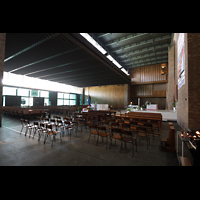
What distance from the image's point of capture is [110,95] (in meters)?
23.8

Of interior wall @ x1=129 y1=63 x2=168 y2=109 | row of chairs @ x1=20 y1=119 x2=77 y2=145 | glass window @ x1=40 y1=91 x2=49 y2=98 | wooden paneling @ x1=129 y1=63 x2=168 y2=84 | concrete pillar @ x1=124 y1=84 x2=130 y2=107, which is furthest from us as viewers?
concrete pillar @ x1=124 y1=84 x2=130 y2=107

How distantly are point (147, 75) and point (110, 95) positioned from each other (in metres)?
8.60

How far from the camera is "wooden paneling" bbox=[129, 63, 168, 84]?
1883 cm

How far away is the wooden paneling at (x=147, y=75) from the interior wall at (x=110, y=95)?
3.26 meters

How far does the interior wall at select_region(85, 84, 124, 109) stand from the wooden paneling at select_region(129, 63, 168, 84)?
3258 millimetres

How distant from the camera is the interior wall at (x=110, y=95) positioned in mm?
22625

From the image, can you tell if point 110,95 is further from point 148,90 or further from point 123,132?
point 123,132

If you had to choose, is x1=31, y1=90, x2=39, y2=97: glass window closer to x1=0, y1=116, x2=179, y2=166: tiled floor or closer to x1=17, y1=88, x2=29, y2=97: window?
Answer: x1=17, y1=88, x2=29, y2=97: window

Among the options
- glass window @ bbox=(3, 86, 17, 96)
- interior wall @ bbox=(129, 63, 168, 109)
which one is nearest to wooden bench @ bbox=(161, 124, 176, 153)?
interior wall @ bbox=(129, 63, 168, 109)

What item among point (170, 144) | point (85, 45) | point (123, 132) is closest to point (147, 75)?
point (85, 45)

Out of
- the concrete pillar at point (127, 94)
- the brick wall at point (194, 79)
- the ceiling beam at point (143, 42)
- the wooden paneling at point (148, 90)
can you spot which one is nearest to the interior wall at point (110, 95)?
the concrete pillar at point (127, 94)

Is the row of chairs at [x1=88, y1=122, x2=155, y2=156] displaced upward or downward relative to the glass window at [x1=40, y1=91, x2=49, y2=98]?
downward

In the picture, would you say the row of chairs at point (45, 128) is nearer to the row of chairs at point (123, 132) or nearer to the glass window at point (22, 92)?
the row of chairs at point (123, 132)
